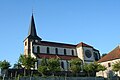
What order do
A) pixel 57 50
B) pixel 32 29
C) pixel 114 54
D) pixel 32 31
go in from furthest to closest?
pixel 32 29, pixel 32 31, pixel 57 50, pixel 114 54

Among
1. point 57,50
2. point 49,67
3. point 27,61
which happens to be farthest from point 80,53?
point 27,61

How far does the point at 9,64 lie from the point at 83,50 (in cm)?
2796

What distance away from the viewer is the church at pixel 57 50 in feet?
223

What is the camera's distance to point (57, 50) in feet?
238

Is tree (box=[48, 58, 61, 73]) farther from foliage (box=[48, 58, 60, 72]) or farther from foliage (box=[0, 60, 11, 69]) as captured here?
foliage (box=[0, 60, 11, 69])

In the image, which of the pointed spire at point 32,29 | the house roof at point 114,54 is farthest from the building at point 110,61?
the pointed spire at point 32,29

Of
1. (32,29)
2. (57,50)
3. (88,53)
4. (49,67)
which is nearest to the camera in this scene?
(49,67)

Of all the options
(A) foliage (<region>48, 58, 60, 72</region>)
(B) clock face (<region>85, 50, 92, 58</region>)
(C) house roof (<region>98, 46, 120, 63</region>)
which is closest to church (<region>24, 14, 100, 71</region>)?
(B) clock face (<region>85, 50, 92, 58</region>)

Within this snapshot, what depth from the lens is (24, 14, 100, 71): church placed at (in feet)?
223

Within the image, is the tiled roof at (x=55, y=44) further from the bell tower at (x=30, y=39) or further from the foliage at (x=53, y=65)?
the foliage at (x=53, y=65)

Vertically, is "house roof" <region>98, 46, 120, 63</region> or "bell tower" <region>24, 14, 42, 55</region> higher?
"bell tower" <region>24, 14, 42, 55</region>

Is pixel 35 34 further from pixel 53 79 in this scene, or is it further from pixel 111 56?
pixel 53 79

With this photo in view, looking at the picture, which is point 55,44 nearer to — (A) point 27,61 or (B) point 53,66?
(B) point 53,66

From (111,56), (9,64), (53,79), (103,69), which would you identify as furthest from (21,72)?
(111,56)
